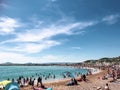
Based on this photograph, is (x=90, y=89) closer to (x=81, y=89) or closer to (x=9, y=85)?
(x=81, y=89)

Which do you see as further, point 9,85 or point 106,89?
point 106,89

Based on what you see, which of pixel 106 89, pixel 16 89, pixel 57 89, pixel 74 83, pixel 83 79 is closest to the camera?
pixel 16 89

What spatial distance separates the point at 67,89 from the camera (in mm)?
28766

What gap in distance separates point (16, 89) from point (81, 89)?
473 inches

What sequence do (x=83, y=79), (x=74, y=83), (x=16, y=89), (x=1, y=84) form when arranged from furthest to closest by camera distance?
(x=83, y=79) < (x=74, y=83) < (x=1, y=84) < (x=16, y=89)

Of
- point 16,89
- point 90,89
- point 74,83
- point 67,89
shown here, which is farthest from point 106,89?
point 16,89

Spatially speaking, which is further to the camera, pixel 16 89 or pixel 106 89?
pixel 106 89

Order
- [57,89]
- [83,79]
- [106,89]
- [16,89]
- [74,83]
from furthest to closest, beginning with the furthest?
[83,79] < [74,83] < [57,89] < [106,89] < [16,89]

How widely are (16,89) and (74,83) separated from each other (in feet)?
52.6

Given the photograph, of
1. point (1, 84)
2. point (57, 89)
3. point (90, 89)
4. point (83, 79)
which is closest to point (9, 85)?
point (1, 84)

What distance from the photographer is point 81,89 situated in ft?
94.9

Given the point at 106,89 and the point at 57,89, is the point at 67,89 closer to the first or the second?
the point at 57,89

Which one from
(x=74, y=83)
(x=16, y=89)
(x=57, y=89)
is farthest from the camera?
(x=74, y=83)

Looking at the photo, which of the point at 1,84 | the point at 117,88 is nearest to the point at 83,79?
the point at 117,88
